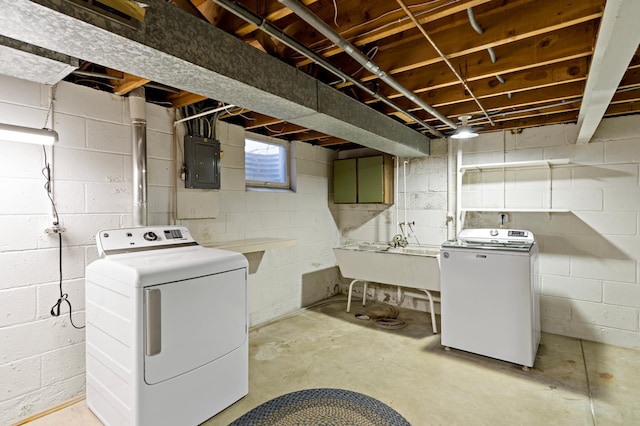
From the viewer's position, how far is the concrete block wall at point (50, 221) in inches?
80.6

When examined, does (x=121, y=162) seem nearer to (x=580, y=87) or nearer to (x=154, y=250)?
(x=154, y=250)

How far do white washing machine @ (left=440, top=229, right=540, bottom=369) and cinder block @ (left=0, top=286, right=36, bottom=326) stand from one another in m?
3.11

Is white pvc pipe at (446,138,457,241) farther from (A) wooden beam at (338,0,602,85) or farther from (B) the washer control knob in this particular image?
(B) the washer control knob

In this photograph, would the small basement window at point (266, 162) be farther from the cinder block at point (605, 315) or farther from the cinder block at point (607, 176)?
the cinder block at point (605, 315)

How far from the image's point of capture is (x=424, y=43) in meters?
2.07

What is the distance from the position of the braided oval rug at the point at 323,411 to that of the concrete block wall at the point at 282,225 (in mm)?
1417

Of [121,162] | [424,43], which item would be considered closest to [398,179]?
[424,43]

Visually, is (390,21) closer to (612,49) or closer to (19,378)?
(612,49)

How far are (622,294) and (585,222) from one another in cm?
73

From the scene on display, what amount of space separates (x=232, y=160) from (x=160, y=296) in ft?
6.10

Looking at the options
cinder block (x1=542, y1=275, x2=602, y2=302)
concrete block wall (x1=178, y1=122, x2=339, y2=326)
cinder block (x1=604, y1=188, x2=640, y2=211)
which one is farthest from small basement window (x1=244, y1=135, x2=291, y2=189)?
cinder block (x1=604, y1=188, x2=640, y2=211)

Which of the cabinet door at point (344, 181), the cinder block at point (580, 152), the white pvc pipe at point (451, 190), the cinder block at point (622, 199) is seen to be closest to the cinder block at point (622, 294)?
the cinder block at point (622, 199)

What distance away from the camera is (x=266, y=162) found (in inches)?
158

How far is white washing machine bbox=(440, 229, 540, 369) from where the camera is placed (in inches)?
106
